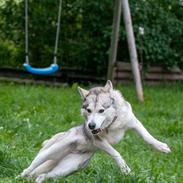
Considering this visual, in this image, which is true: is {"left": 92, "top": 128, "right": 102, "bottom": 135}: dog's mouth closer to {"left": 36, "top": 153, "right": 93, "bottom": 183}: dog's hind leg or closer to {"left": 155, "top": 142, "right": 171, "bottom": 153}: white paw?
{"left": 36, "top": 153, "right": 93, "bottom": 183}: dog's hind leg

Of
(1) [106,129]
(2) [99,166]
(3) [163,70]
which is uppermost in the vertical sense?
(1) [106,129]

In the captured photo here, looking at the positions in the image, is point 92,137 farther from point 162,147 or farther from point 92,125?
point 162,147

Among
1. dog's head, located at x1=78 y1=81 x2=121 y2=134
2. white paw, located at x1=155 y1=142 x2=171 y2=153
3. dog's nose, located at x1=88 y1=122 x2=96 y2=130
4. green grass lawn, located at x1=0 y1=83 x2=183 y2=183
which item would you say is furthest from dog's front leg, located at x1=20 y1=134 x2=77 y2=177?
white paw, located at x1=155 y1=142 x2=171 y2=153

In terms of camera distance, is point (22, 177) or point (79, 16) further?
point (79, 16)

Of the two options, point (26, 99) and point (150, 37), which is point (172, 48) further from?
point (26, 99)

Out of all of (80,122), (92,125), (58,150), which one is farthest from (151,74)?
(92,125)

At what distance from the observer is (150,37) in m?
14.2

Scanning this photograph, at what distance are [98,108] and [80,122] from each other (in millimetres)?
3995

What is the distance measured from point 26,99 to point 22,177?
583 cm

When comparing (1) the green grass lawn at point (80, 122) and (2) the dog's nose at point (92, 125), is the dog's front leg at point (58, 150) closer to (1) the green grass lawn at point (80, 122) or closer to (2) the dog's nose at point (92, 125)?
(1) the green grass lawn at point (80, 122)

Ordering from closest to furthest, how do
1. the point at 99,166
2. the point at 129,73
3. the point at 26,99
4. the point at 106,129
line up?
the point at 106,129
the point at 99,166
the point at 26,99
the point at 129,73

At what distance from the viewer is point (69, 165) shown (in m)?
4.82

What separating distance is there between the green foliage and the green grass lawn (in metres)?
1.36

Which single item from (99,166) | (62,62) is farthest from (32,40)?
(99,166)
